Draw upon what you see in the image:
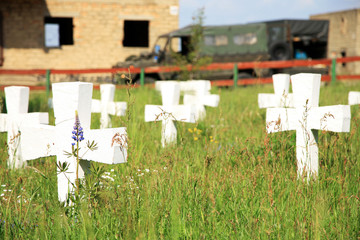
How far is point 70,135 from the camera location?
241cm

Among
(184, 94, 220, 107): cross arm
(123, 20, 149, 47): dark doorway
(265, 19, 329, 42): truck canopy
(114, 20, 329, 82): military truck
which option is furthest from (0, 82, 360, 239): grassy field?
(123, 20, 149, 47): dark doorway

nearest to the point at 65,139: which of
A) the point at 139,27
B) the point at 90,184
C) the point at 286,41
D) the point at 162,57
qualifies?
the point at 90,184

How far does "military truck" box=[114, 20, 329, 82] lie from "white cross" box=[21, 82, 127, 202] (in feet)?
34.9

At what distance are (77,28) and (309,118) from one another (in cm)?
1606

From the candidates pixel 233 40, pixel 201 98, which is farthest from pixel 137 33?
pixel 201 98

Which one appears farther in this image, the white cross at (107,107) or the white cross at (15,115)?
the white cross at (107,107)

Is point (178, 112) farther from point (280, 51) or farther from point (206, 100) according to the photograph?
Result: point (280, 51)

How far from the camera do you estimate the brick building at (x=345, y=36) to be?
98.9 ft

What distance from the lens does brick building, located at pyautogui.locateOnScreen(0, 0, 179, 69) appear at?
17.5 metres

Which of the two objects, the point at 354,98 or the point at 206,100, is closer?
the point at 354,98

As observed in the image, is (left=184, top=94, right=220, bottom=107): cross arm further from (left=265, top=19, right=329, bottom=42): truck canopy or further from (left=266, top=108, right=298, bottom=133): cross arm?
(left=265, top=19, right=329, bottom=42): truck canopy

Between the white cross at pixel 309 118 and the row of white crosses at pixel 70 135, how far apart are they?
1188mm

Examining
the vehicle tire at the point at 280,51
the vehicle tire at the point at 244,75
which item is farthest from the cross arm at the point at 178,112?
the vehicle tire at the point at 280,51

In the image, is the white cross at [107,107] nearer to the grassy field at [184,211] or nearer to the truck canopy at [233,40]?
the grassy field at [184,211]
